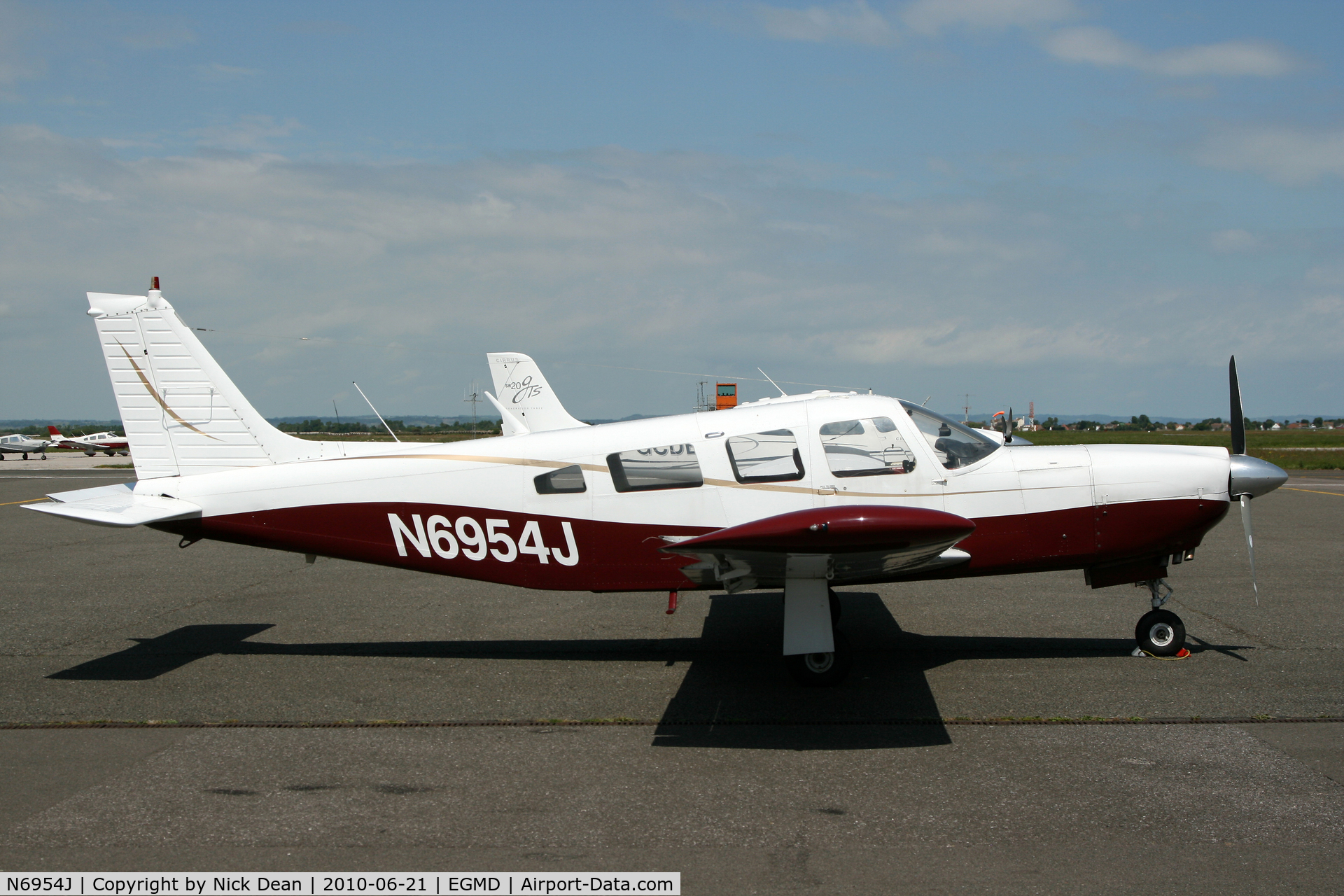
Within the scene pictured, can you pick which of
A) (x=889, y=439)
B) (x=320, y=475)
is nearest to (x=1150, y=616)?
(x=889, y=439)

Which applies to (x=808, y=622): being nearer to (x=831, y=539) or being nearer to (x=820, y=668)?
(x=820, y=668)

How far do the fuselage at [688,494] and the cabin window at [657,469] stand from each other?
0.01 metres

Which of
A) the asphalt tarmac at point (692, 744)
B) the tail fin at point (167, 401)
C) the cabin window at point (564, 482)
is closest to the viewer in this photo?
the asphalt tarmac at point (692, 744)

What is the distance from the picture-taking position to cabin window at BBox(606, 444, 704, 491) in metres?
6.62

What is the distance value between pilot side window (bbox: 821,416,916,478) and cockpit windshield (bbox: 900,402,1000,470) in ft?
0.79

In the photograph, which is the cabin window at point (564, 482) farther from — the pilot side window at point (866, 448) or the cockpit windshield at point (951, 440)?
the cockpit windshield at point (951, 440)

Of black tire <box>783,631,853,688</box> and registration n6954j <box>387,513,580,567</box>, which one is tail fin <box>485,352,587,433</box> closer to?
registration n6954j <box>387,513,580,567</box>

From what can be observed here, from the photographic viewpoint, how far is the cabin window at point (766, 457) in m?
6.51

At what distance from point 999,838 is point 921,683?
246cm

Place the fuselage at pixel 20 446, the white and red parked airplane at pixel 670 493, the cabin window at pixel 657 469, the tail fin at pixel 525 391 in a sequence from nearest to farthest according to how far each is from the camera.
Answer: the white and red parked airplane at pixel 670 493, the cabin window at pixel 657 469, the tail fin at pixel 525 391, the fuselage at pixel 20 446

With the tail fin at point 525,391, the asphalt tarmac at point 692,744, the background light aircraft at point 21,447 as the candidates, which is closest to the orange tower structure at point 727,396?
the tail fin at point 525,391

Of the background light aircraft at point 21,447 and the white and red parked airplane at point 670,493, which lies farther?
the background light aircraft at point 21,447

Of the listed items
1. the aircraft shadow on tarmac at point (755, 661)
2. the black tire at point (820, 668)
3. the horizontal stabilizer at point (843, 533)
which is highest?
the horizontal stabilizer at point (843, 533)

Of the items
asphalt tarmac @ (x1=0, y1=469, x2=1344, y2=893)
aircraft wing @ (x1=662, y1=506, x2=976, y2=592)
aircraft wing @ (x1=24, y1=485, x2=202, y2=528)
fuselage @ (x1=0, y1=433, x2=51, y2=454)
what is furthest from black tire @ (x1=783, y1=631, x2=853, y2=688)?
fuselage @ (x1=0, y1=433, x2=51, y2=454)
